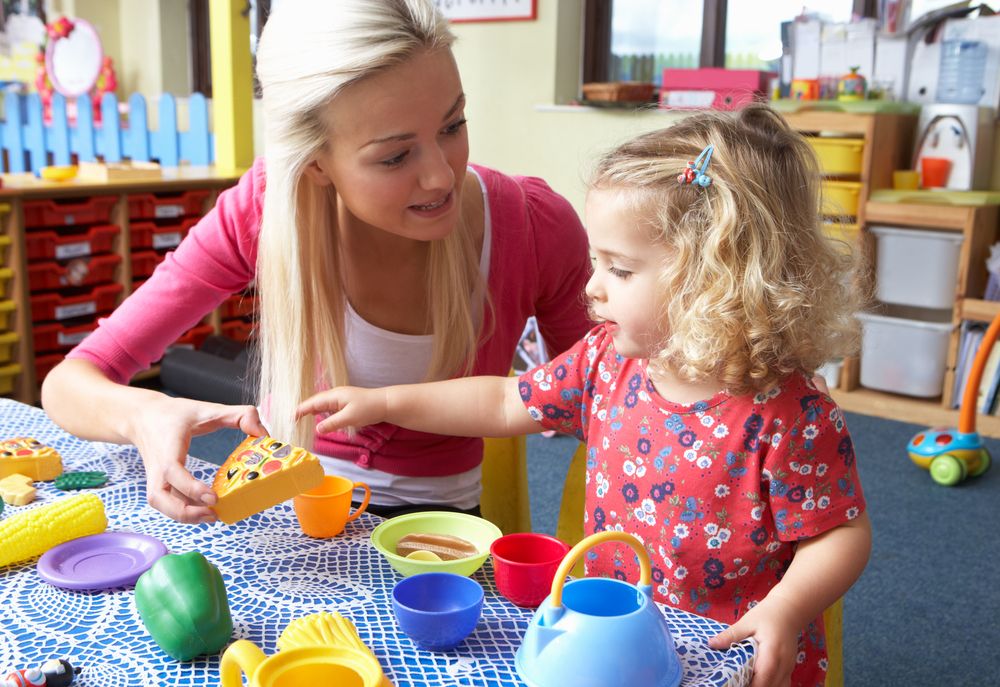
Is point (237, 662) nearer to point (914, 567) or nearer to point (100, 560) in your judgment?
point (100, 560)

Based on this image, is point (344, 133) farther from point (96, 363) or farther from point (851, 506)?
point (851, 506)

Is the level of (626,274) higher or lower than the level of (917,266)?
higher

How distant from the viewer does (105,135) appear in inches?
156

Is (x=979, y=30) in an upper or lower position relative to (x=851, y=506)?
upper

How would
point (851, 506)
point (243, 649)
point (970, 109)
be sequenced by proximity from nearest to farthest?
point (243, 649) < point (851, 506) < point (970, 109)

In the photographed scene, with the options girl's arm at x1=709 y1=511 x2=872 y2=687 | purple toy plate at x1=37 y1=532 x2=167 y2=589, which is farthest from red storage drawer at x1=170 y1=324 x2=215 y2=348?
girl's arm at x1=709 y1=511 x2=872 y2=687

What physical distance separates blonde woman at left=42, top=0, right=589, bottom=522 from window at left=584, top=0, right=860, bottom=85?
99.1 inches

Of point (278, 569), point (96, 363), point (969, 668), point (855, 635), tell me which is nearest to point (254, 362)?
point (96, 363)

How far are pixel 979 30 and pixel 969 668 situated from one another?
2158mm

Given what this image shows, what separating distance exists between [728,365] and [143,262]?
2.88 metres

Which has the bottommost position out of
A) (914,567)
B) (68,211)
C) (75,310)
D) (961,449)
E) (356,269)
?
(914,567)

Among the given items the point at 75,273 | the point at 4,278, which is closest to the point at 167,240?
the point at 75,273

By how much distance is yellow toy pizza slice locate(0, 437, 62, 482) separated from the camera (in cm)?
107

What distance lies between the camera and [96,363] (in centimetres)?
122
